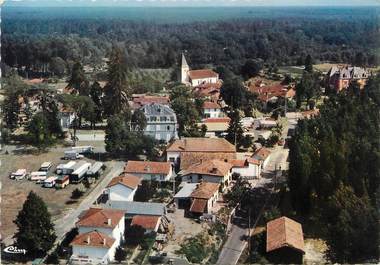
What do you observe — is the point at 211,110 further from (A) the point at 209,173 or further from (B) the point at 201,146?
(A) the point at 209,173

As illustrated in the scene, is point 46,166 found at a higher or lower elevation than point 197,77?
higher

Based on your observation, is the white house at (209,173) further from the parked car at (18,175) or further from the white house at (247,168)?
the parked car at (18,175)

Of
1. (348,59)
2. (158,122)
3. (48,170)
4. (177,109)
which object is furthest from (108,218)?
(348,59)

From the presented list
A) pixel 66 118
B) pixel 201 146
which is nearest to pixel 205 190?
pixel 201 146

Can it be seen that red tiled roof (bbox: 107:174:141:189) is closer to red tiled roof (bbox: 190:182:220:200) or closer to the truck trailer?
red tiled roof (bbox: 190:182:220:200)

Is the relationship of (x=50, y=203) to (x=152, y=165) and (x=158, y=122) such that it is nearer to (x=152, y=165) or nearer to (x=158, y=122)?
(x=152, y=165)

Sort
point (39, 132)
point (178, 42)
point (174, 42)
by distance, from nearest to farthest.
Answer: point (39, 132)
point (174, 42)
point (178, 42)
